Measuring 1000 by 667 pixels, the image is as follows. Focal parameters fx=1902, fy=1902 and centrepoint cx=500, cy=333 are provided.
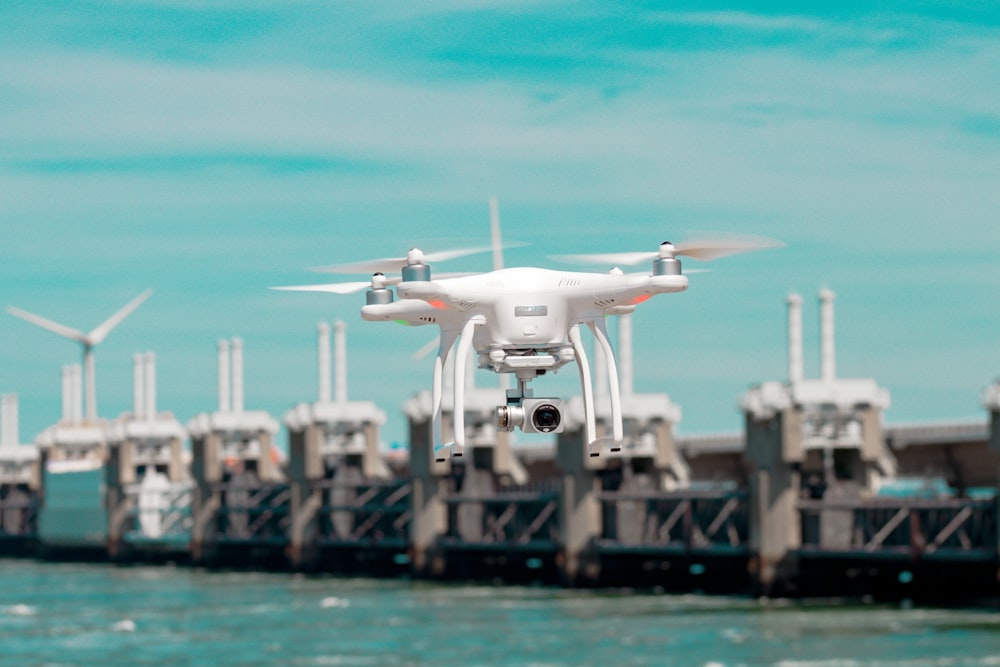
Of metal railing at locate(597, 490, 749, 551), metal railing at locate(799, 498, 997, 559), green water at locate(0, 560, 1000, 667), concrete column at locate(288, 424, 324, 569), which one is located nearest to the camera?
green water at locate(0, 560, 1000, 667)

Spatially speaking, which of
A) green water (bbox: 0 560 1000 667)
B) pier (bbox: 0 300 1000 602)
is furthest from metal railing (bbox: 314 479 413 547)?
green water (bbox: 0 560 1000 667)

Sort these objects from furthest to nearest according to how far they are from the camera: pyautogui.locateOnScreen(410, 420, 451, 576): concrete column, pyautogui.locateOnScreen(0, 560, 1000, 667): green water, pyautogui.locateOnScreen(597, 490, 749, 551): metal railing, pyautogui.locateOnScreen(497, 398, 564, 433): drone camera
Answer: pyautogui.locateOnScreen(410, 420, 451, 576): concrete column < pyautogui.locateOnScreen(597, 490, 749, 551): metal railing < pyautogui.locateOnScreen(0, 560, 1000, 667): green water < pyautogui.locateOnScreen(497, 398, 564, 433): drone camera

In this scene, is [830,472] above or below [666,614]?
above

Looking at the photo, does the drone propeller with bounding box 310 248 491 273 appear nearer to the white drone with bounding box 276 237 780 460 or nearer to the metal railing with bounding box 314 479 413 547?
the white drone with bounding box 276 237 780 460

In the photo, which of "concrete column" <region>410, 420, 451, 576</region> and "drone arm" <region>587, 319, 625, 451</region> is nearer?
"drone arm" <region>587, 319, 625, 451</region>

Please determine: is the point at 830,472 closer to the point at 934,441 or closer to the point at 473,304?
the point at 934,441

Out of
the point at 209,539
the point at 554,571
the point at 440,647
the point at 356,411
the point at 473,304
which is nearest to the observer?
the point at 473,304

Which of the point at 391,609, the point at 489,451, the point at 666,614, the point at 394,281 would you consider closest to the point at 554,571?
Answer: the point at 489,451
